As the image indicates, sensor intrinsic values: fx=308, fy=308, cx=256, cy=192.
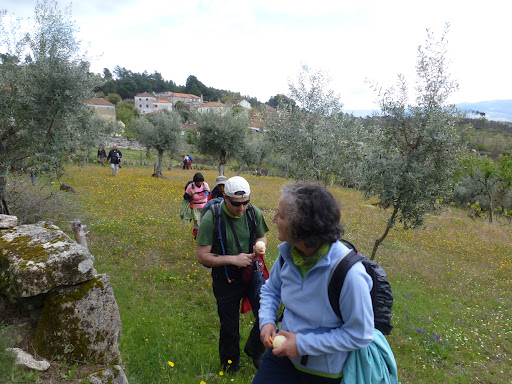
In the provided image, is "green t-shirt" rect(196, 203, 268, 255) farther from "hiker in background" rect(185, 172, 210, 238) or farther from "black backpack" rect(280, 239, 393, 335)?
"hiker in background" rect(185, 172, 210, 238)

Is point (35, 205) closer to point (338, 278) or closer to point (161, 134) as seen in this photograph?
point (338, 278)

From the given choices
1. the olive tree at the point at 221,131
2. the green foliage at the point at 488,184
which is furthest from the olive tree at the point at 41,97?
the green foliage at the point at 488,184

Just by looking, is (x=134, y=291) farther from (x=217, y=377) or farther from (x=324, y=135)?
(x=324, y=135)

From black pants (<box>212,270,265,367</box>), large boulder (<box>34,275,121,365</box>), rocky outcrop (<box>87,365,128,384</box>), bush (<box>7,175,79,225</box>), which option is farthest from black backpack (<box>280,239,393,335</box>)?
bush (<box>7,175,79,225</box>)

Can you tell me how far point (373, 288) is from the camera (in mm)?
1968

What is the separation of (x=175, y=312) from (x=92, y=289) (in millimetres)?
2598

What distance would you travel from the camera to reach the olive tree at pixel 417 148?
6.95 meters

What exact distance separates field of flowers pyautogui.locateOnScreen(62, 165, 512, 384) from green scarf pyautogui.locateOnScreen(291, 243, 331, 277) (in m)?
2.43

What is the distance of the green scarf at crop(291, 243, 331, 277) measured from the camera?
1922mm

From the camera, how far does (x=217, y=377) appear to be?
3.73 m

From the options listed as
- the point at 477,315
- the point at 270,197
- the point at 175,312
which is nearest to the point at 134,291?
the point at 175,312

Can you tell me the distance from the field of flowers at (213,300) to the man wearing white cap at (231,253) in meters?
0.74

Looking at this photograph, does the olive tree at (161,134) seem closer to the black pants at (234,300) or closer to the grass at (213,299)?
the grass at (213,299)

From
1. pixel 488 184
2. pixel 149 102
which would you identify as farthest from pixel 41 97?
pixel 149 102
